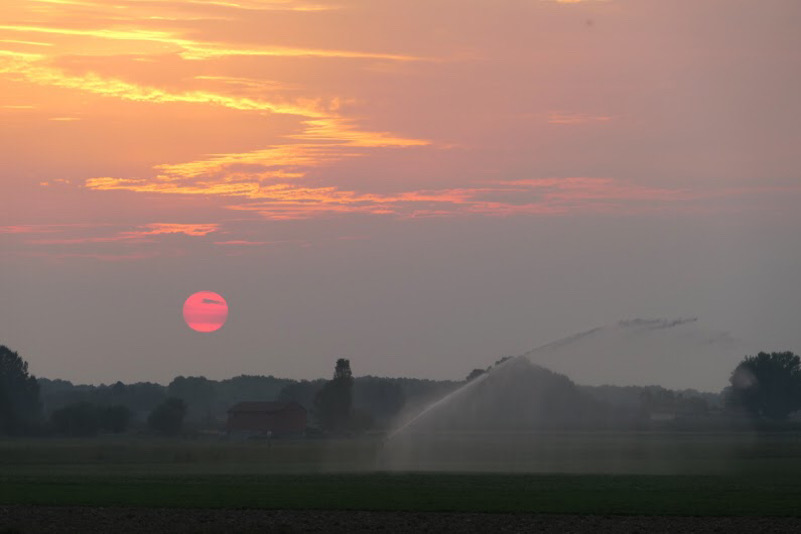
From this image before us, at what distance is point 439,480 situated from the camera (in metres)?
67.2

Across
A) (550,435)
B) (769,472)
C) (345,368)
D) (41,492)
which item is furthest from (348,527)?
(345,368)

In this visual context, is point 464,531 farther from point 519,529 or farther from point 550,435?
point 550,435

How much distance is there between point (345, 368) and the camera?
600 ft

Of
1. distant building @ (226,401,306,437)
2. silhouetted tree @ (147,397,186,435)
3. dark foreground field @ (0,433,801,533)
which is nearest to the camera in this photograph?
dark foreground field @ (0,433,801,533)

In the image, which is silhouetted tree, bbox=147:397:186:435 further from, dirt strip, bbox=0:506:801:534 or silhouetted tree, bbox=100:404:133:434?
dirt strip, bbox=0:506:801:534

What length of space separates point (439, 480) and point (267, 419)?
4758 inches

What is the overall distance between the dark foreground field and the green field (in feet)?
0.27

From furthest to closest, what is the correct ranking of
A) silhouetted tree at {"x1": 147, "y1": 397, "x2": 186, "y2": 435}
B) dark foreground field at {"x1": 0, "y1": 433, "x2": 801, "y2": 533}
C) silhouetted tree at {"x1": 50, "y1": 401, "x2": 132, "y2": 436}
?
silhouetted tree at {"x1": 147, "y1": 397, "x2": 186, "y2": 435} → silhouetted tree at {"x1": 50, "y1": 401, "x2": 132, "y2": 436} → dark foreground field at {"x1": 0, "y1": 433, "x2": 801, "y2": 533}

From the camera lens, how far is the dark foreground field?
47.1m

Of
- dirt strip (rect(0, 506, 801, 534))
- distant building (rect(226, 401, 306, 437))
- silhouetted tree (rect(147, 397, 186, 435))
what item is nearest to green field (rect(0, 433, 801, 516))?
dirt strip (rect(0, 506, 801, 534))

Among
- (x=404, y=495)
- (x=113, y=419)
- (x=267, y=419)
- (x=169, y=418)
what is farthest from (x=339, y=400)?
(x=404, y=495)

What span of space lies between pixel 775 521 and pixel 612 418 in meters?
137

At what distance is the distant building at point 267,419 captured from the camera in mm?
183500

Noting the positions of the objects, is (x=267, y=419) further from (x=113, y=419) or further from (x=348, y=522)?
(x=348, y=522)
